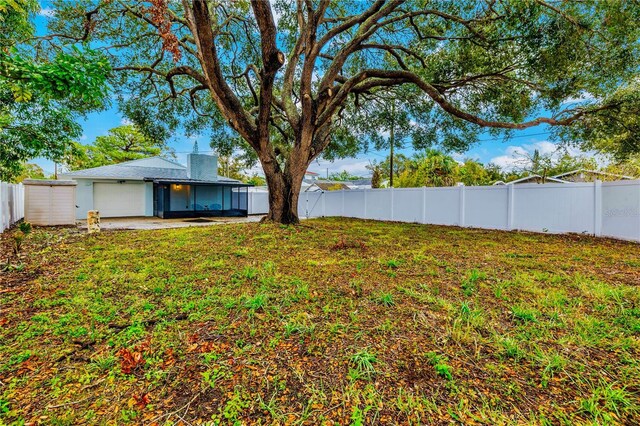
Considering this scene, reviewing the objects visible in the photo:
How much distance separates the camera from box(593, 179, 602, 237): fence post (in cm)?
696

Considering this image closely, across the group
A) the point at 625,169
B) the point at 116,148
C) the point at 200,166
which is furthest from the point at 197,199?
the point at 625,169

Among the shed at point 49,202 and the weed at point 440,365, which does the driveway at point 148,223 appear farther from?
the weed at point 440,365

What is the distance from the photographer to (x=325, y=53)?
886 cm

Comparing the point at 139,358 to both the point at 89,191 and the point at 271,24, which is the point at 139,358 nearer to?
the point at 271,24

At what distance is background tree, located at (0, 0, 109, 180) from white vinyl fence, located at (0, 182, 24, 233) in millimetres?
773

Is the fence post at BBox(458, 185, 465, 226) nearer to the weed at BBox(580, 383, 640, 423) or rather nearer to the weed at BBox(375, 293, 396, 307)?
the weed at BBox(375, 293, 396, 307)

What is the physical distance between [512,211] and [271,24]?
26.5 feet

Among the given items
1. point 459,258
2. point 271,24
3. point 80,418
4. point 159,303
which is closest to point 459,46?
point 271,24

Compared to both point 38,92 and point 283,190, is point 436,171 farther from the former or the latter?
point 38,92

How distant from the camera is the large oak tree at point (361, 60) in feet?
18.8

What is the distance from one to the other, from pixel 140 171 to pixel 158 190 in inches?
56.0

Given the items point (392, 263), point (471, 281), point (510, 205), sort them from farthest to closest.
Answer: point (510, 205) → point (392, 263) → point (471, 281)

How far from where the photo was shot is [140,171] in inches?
599

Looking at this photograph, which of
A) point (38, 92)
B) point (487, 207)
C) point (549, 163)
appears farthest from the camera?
point (549, 163)
